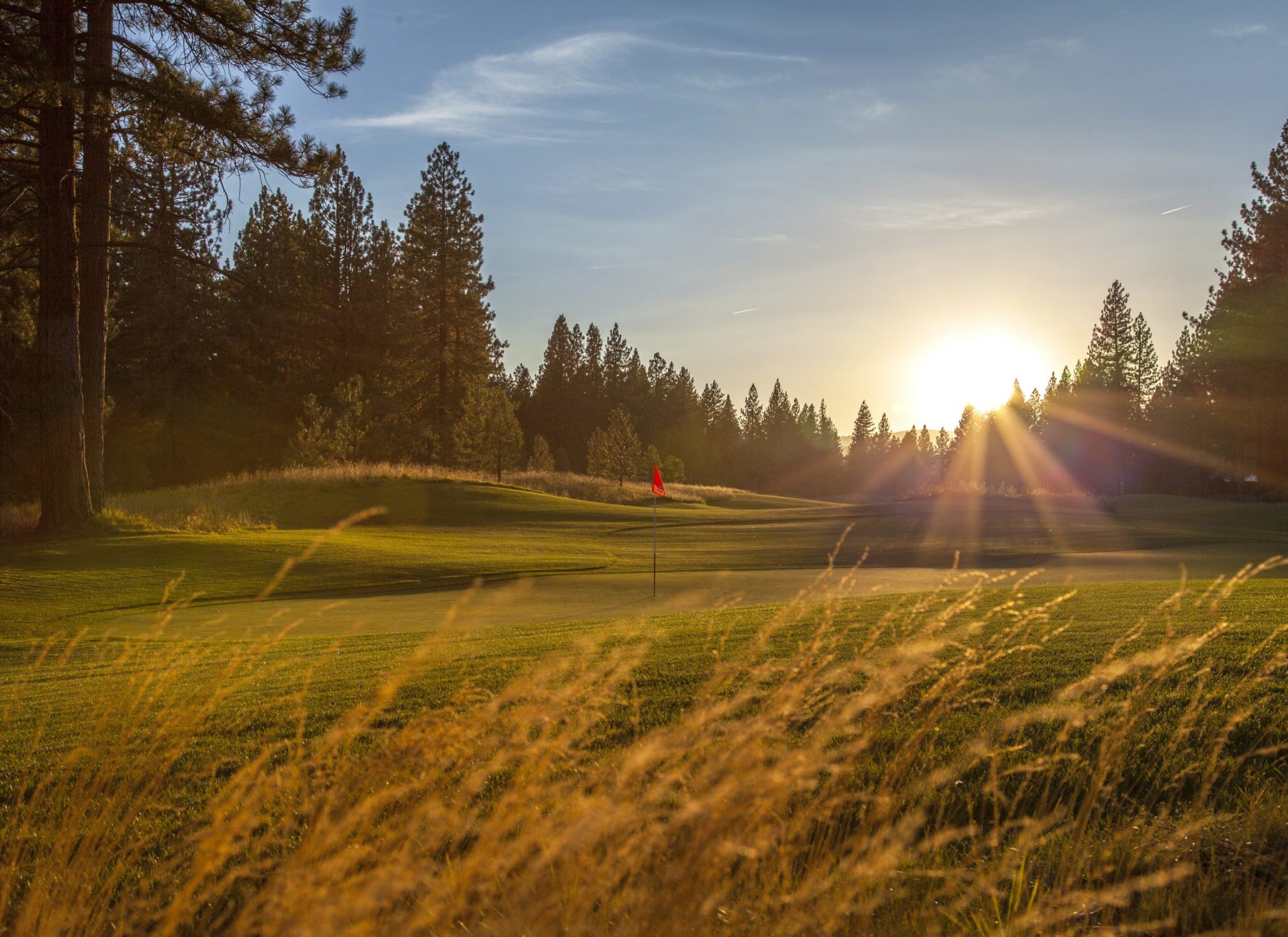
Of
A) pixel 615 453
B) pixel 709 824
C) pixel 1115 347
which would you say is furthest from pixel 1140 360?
pixel 709 824

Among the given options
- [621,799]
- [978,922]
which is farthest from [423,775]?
[978,922]

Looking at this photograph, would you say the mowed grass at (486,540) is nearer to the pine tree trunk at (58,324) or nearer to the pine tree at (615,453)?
the pine tree trunk at (58,324)

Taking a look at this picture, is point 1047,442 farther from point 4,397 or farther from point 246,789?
point 246,789

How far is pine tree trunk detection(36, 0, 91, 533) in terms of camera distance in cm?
1518

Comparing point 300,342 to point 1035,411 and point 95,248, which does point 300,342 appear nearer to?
point 95,248

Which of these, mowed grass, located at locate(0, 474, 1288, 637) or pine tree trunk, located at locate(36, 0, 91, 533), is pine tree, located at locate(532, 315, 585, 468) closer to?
mowed grass, located at locate(0, 474, 1288, 637)

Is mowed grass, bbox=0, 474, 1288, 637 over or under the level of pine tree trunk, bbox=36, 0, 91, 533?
under

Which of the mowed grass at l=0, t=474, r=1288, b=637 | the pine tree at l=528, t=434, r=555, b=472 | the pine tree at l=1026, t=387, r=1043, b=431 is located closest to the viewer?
the mowed grass at l=0, t=474, r=1288, b=637

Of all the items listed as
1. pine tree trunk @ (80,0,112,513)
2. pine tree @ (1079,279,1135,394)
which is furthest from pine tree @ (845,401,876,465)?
pine tree trunk @ (80,0,112,513)

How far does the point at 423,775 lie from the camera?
3.07 metres

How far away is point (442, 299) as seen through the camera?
46094mm

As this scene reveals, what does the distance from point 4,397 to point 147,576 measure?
60.4 feet

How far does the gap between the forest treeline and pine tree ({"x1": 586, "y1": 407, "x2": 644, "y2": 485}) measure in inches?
9.3

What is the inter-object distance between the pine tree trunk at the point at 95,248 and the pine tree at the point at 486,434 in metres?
22.0
